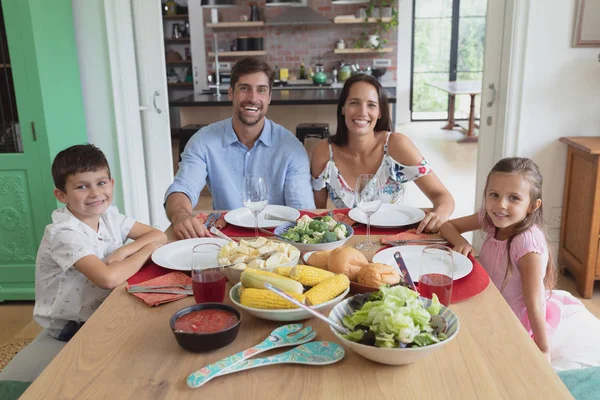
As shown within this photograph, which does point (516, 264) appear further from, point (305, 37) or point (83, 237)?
point (305, 37)

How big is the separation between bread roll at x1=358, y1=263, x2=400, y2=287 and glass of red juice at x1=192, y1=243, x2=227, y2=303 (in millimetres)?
314

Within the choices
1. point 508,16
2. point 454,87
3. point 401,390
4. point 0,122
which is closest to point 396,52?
point 454,87

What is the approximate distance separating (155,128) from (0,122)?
863 millimetres

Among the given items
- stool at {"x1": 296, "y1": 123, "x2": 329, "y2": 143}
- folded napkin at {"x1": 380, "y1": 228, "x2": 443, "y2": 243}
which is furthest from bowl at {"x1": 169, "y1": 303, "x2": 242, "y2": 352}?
stool at {"x1": 296, "y1": 123, "x2": 329, "y2": 143}

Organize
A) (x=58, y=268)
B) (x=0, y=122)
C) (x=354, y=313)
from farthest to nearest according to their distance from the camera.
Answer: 1. (x=0, y=122)
2. (x=58, y=268)
3. (x=354, y=313)

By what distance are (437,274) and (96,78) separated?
101 inches

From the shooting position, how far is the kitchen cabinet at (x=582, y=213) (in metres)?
2.85

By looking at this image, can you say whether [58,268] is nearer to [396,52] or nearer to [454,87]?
[454,87]

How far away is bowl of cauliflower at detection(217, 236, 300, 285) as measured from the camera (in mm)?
1238

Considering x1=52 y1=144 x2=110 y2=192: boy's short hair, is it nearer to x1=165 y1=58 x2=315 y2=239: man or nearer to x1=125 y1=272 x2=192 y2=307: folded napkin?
x1=125 y1=272 x2=192 y2=307: folded napkin

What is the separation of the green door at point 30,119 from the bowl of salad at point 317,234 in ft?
5.85

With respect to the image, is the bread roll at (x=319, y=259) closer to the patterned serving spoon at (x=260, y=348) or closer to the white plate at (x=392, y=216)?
the patterned serving spoon at (x=260, y=348)

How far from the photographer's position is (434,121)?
929 cm

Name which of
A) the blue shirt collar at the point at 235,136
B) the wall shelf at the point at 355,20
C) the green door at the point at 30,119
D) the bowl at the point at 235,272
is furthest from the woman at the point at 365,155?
the wall shelf at the point at 355,20
